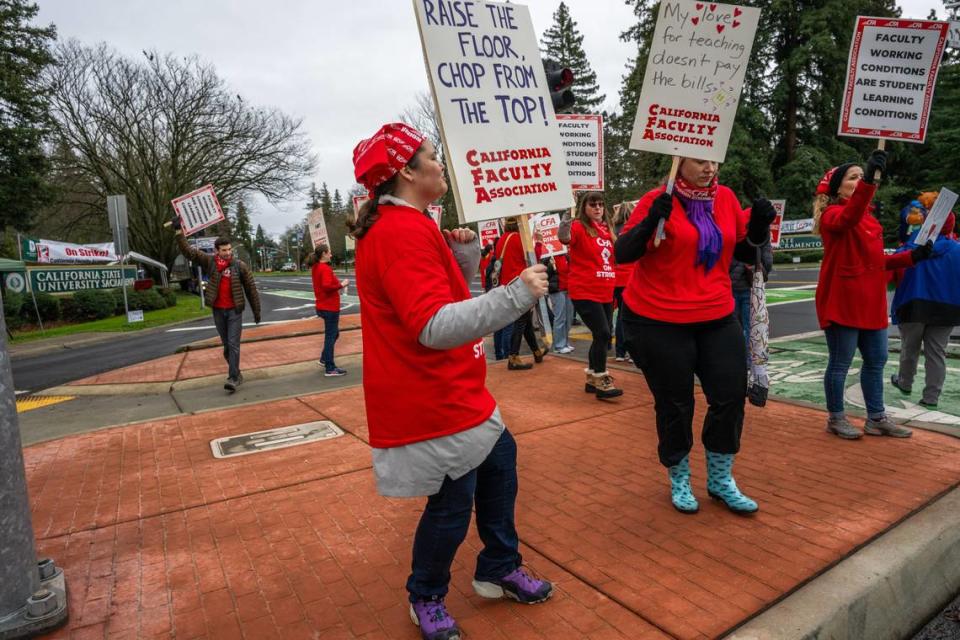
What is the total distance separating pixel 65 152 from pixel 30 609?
35134 millimetres

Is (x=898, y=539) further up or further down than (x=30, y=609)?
further down

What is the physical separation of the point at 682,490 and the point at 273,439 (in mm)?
3485

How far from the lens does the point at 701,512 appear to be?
342 cm

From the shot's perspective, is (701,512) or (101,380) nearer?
(701,512)

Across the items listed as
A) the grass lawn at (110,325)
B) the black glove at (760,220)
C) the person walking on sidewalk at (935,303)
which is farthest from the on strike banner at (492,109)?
the grass lawn at (110,325)

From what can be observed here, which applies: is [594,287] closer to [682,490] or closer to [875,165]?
[875,165]

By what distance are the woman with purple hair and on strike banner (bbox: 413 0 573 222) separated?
75 centimetres

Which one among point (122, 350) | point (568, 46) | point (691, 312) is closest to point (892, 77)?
point (691, 312)

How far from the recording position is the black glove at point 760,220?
3.25 meters

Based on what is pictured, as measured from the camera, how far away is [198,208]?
29.9 ft

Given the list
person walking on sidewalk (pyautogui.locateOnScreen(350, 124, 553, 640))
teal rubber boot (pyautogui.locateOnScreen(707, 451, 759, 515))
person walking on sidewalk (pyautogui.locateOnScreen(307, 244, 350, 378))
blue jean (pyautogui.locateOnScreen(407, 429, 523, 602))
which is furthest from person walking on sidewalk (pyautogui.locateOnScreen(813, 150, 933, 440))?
person walking on sidewalk (pyautogui.locateOnScreen(307, 244, 350, 378))

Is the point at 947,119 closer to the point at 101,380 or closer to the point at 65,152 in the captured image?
the point at 101,380

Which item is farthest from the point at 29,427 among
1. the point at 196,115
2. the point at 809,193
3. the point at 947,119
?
the point at 947,119

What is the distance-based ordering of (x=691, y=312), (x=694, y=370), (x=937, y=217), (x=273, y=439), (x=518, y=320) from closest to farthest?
(x=691, y=312) → (x=694, y=370) → (x=937, y=217) → (x=273, y=439) → (x=518, y=320)
